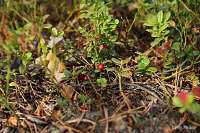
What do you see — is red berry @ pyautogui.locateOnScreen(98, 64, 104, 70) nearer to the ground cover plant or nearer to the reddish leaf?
the ground cover plant

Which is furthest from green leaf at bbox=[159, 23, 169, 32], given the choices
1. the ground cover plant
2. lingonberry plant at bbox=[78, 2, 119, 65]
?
lingonberry plant at bbox=[78, 2, 119, 65]

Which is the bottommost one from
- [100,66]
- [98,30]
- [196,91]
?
[196,91]

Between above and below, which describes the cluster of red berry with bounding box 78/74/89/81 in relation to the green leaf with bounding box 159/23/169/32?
below

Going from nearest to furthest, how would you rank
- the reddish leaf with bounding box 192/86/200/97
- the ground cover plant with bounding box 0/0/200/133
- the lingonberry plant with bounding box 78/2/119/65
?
the ground cover plant with bounding box 0/0/200/133
the reddish leaf with bounding box 192/86/200/97
the lingonberry plant with bounding box 78/2/119/65

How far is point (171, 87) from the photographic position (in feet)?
5.94

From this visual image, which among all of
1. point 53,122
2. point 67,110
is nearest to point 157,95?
point 67,110

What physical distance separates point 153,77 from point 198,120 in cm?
59

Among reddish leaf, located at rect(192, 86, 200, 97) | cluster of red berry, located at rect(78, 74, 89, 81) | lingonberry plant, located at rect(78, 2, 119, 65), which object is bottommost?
reddish leaf, located at rect(192, 86, 200, 97)

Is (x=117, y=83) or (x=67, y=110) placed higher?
(x=117, y=83)

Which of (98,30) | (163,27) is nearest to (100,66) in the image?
(98,30)

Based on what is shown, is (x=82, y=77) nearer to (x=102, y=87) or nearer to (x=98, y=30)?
(x=102, y=87)

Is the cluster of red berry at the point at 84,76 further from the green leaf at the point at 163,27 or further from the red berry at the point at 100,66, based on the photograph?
the green leaf at the point at 163,27

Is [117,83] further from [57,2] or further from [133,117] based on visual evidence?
[57,2]

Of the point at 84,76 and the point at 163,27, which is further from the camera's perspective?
the point at 84,76
